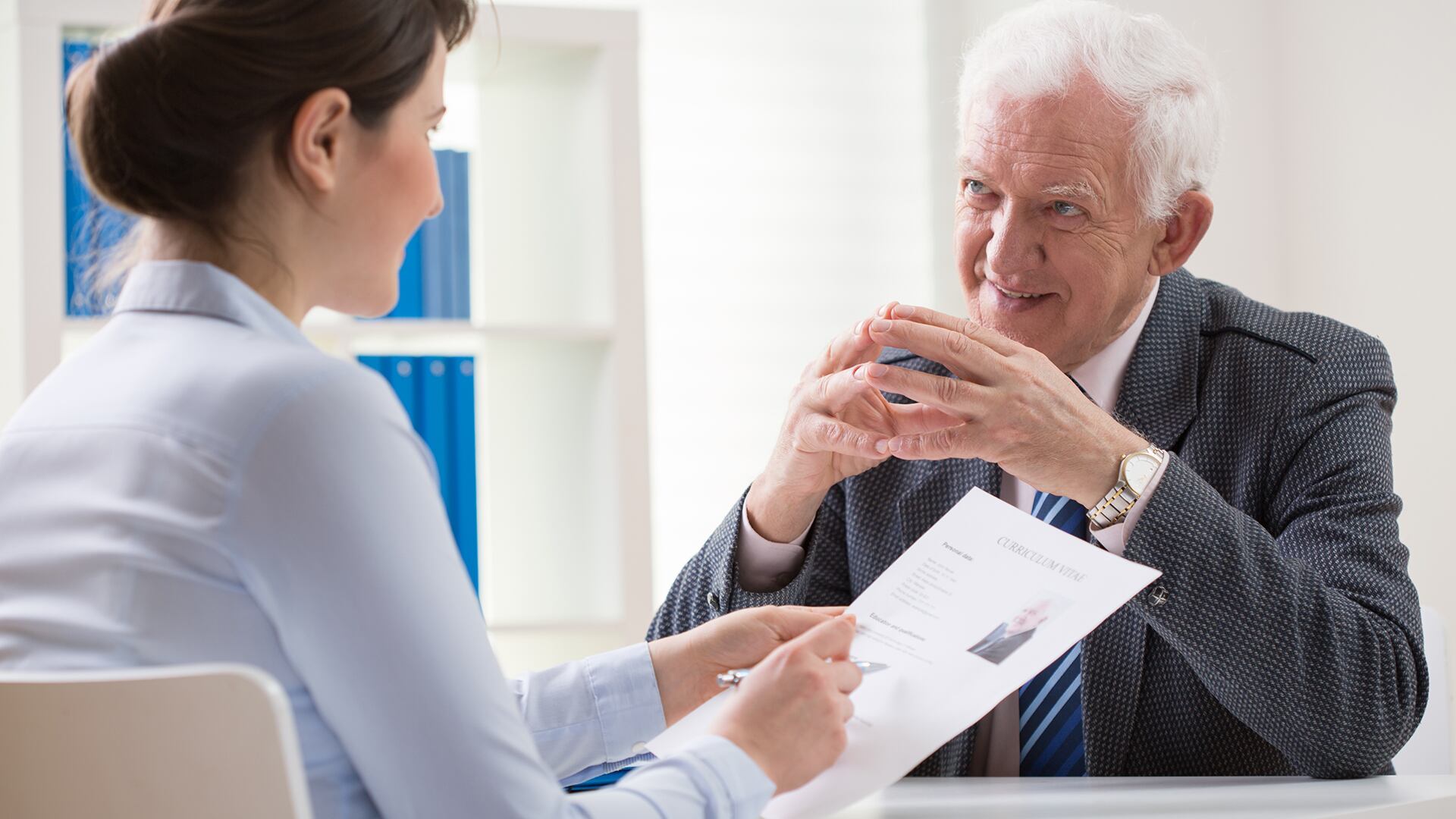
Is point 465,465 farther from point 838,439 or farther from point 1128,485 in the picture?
point 1128,485

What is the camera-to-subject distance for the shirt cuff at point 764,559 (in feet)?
4.95

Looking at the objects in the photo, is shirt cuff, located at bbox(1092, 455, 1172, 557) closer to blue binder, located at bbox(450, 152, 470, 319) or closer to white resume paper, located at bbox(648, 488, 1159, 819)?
white resume paper, located at bbox(648, 488, 1159, 819)

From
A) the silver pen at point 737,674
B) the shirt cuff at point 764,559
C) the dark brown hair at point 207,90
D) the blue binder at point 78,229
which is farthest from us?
the blue binder at point 78,229

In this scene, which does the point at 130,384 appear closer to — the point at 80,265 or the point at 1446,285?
the point at 80,265

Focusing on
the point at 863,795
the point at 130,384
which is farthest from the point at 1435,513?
the point at 130,384

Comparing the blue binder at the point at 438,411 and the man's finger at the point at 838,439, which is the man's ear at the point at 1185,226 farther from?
the blue binder at the point at 438,411

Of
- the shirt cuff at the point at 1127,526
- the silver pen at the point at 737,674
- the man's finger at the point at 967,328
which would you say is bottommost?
the silver pen at the point at 737,674

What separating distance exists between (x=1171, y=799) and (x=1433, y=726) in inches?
27.5

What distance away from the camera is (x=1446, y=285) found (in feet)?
8.11

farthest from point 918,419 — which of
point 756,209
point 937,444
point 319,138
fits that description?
point 756,209

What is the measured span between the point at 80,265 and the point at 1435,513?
2572mm

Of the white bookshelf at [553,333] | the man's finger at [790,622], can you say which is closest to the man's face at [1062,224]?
the man's finger at [790,622]

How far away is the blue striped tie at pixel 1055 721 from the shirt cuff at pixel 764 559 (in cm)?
29

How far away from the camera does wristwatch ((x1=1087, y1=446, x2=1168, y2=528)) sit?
120cm
